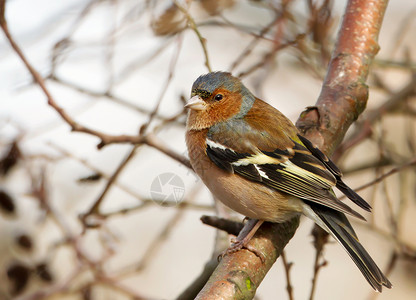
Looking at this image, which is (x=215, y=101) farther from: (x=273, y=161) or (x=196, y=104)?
(x=273, y=161)

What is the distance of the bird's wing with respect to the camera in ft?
10.1

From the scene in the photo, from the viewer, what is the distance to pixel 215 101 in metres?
3.62

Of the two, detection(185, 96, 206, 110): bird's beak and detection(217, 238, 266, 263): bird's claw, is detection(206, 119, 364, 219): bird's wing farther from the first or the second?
detection(217, 238, 266, 263): bird's claw

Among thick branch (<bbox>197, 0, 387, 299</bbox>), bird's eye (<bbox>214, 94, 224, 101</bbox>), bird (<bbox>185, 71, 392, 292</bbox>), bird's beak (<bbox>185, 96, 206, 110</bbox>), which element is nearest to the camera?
thick branch (<bbox>197, 0, 387, 299</bbox>)

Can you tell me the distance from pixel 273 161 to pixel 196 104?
680 mm

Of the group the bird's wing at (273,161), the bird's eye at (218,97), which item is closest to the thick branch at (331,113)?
the bird's wing at (273,161)

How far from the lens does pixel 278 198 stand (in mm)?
3141

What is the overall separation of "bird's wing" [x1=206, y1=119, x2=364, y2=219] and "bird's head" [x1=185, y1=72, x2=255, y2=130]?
0.24 meters

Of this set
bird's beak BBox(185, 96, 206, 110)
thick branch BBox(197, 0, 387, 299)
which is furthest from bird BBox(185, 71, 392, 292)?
thick branch BBox(197, 0, 387, 299)

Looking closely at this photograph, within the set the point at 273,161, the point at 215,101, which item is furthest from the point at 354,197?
the point at 215,101

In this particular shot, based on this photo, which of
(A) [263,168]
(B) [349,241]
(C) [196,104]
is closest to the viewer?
(B) [349,241]

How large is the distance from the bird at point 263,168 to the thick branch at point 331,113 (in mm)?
104

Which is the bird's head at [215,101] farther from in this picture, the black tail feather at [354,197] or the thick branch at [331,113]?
the black tail feather at [354,197]

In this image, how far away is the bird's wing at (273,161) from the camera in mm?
3086
